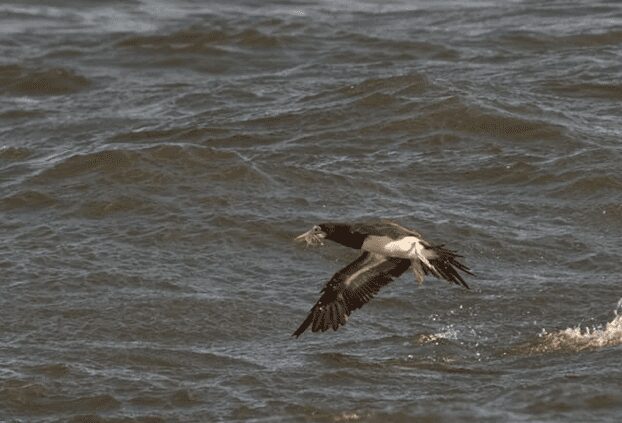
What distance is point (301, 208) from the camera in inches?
566

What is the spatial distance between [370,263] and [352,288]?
217mm

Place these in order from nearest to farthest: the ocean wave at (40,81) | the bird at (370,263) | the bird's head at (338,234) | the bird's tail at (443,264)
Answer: the bird's tail at (443,264) < the bird at (370,263) < the bird's head at (338,234) < the ocean wave at (40,81)

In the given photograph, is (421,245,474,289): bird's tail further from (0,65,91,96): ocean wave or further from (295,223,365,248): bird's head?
(0,65,91,96): ocean wave

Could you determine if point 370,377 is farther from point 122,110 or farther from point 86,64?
point 86,64

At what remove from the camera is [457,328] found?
11.7 metres

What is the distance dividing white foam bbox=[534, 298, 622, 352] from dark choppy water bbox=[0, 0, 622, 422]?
0.08 ft

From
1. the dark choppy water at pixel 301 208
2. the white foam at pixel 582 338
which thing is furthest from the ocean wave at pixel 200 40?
the white foam at pixel 582 338

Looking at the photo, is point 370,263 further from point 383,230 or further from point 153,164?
point 153,164

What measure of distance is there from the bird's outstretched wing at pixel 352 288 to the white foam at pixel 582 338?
1.23 metres

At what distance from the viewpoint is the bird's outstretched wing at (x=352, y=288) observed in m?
10.7

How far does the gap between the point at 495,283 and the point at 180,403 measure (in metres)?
3.46

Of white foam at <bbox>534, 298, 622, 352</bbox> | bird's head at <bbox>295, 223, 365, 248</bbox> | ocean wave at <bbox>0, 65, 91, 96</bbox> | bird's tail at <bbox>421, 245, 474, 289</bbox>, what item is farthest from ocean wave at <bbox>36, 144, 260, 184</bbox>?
bird's tail at <bbox>421, 245, 474, 289</bbox>

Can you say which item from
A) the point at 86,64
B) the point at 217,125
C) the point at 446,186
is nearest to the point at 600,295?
the point at 446,186

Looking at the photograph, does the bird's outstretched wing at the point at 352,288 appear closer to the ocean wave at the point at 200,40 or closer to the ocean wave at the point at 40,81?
the ocean wave at the point at 40,81
